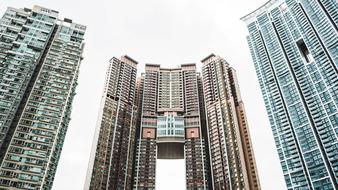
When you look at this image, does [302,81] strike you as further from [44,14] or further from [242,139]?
[44,14]

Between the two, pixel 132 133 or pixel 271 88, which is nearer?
pixel 271 88

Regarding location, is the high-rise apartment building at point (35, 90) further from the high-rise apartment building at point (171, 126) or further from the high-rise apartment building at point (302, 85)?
the high-rise apartment building at point (302, 85)

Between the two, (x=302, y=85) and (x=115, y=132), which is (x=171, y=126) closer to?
(x=115, y=132)

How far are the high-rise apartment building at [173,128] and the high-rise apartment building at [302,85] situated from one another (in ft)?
41.6

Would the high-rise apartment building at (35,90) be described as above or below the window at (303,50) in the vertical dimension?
below

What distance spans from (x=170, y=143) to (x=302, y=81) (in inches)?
1943

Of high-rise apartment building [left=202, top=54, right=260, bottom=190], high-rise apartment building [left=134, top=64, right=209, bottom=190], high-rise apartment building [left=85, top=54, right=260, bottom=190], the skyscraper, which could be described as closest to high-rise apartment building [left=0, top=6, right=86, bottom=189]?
the skyscraper

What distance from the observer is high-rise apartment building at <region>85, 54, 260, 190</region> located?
91.6 metres

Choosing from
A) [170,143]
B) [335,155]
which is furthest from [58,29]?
[335,155]

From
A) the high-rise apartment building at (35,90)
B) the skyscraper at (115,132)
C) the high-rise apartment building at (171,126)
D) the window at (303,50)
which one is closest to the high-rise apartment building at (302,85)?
the window at (303,50)

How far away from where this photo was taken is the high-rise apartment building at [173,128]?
300 feet

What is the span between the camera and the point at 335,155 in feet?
254

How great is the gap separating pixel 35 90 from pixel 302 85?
76.8 metres

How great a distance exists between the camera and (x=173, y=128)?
359ft
